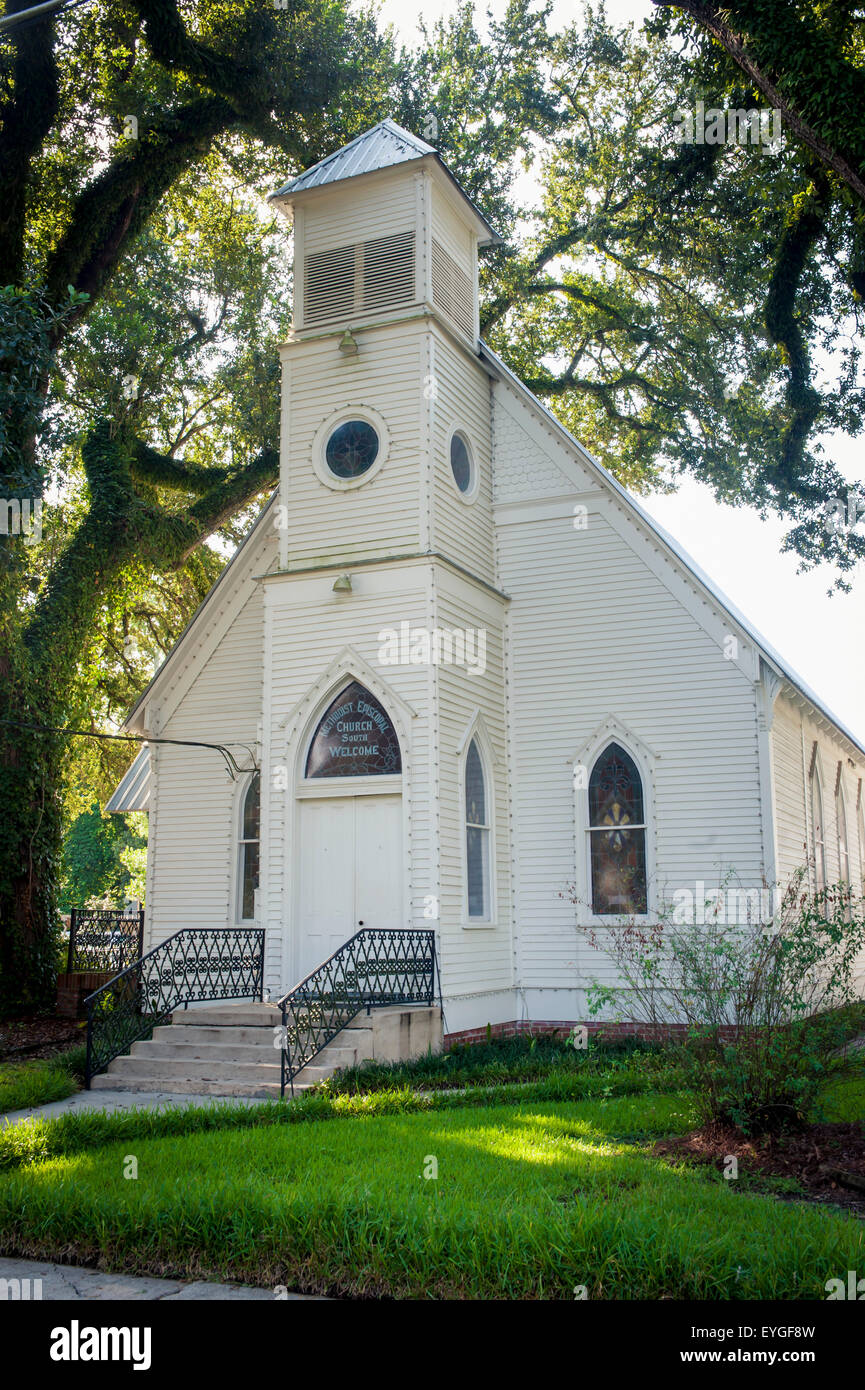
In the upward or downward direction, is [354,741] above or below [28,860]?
above

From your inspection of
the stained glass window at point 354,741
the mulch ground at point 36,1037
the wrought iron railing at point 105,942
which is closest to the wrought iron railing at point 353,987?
the stained glass window at point 354,741

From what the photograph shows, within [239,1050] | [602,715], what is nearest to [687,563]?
[602,715]

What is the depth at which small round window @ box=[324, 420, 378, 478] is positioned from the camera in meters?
16.1

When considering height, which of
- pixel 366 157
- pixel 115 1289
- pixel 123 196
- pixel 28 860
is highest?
pixel 123 196

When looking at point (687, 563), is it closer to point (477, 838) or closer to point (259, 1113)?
point (477, 838)

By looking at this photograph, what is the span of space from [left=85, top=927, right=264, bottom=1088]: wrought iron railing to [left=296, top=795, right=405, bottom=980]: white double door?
729mm

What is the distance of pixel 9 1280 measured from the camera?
226 inches

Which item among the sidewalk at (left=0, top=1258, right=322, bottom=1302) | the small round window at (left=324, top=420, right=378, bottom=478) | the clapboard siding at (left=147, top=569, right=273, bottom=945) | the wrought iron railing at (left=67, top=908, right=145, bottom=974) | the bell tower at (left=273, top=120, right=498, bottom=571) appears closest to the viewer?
the sidewalk at (left=0, top=1258, right=322, bottom=1302)

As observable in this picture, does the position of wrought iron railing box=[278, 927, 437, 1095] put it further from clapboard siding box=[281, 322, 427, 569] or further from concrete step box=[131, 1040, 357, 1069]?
clapboard siding box=[281, 322, 427, 569]

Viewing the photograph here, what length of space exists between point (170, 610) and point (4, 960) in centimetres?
1220

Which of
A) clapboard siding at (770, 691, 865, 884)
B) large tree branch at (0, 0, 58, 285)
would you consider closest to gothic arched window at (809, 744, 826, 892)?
clapboard siding at (770, 691, 865, 884)

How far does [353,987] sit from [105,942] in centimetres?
724

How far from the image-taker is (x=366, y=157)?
56.4ft

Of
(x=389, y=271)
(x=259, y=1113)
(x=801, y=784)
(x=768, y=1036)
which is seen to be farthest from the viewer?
(x=801, y=784)
